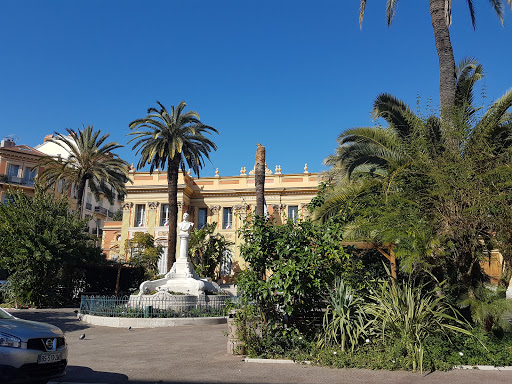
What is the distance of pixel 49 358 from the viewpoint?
607 cm

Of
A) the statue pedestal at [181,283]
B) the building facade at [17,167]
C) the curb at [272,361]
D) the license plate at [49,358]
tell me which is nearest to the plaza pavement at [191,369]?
the curb at [272,361]

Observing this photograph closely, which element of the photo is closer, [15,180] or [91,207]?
[15,180]

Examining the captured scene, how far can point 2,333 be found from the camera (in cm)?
583

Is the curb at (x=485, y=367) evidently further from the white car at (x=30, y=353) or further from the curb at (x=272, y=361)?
the white car at (x=30, y=353)

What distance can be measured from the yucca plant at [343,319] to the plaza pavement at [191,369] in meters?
0.79

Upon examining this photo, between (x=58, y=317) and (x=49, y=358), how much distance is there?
11882 mm

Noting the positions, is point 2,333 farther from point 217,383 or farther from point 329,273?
point 329,273

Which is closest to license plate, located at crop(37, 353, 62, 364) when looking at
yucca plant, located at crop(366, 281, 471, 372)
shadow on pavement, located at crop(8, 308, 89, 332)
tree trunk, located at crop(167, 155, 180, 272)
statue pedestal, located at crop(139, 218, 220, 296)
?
yucca plant, located at crop(366, 281, 471, 372)

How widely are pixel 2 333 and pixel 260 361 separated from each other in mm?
4451

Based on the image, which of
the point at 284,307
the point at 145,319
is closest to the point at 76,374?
the point at 284,307

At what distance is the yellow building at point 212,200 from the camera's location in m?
42.2

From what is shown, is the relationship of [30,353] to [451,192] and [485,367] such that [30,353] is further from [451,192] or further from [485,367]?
[451,192]

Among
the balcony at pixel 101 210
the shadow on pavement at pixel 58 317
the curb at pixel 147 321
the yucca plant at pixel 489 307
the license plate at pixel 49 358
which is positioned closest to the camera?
the license plate at pixel 49 358

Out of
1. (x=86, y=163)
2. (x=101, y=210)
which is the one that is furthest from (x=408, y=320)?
(x=101, y=210)
